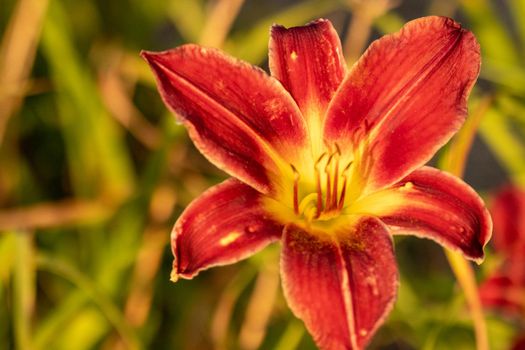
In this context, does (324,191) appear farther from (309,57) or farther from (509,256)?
(509,256)

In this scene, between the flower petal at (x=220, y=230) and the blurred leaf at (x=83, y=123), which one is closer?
the flower petal at (x=220, y=230)

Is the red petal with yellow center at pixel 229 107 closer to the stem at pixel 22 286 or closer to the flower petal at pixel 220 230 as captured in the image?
the flower petal at pixel 220 230

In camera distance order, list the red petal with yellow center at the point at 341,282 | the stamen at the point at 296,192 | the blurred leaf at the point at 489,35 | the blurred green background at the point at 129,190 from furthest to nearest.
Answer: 1. the blurred leaf at the point at 489,35
2. the blurred green background at the point at 129,190
3. the stamen at the point at 296,192
4. the red petal with yellow center at the point at 341,282

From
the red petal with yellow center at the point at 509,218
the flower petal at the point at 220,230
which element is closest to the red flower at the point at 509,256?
the red petal with yellow center at the point at 509,218

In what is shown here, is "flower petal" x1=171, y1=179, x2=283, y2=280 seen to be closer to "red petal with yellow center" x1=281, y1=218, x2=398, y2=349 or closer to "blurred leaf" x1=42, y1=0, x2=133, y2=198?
"red petal with yellow center" x1=281, y1=218, x2=398, y2=349

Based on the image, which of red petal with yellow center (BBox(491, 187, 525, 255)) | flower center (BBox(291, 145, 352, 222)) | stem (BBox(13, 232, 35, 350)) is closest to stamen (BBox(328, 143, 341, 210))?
flower center (BBox(291, 145, 352, 222))
